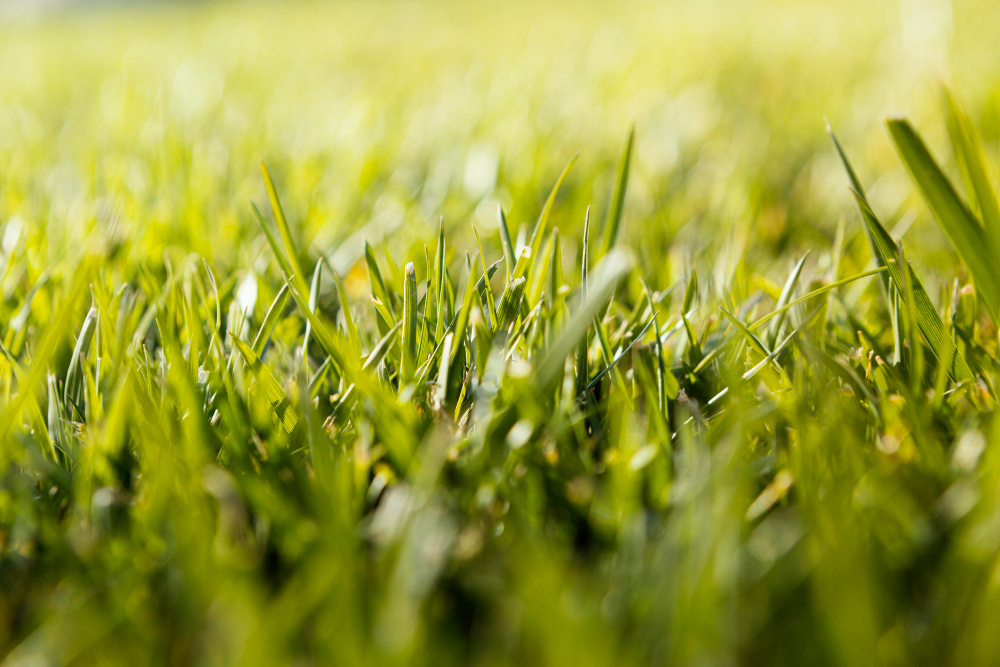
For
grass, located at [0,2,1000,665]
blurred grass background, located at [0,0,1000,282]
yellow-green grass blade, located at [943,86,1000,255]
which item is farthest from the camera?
blurred grass background, located at [0,0,1000,282]

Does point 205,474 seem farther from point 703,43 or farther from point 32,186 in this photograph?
point 703,43

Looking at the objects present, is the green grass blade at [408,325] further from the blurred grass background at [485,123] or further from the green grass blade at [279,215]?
the blurred grass background at [485,123]

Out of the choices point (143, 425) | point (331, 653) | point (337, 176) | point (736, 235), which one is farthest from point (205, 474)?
point (337, 176)

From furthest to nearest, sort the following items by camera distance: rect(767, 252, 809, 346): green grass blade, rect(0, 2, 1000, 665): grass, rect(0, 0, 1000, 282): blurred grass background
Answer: rect(0, 0, 1000, 282): blurred grass background < rect(767, 252, 809, 346): green grass blade < rect(0, 2, 1000, 665): grass

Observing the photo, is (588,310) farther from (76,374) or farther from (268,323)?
(76,374)

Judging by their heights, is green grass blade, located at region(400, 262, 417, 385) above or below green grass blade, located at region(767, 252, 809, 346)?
above

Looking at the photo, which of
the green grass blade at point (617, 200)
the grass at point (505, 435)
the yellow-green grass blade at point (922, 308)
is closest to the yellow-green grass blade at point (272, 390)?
the grass at point (505, 435)

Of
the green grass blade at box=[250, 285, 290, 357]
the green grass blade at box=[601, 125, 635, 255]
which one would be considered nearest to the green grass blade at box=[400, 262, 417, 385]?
the green grass blade at box=[250, 285, 290, 357]

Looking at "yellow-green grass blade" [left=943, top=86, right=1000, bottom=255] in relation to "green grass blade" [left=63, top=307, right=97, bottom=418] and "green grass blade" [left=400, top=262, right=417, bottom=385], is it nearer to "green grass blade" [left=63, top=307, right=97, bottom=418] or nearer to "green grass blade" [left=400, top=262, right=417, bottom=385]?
"green grass blade" [left=400, top=262, right=417, bottom=385]
